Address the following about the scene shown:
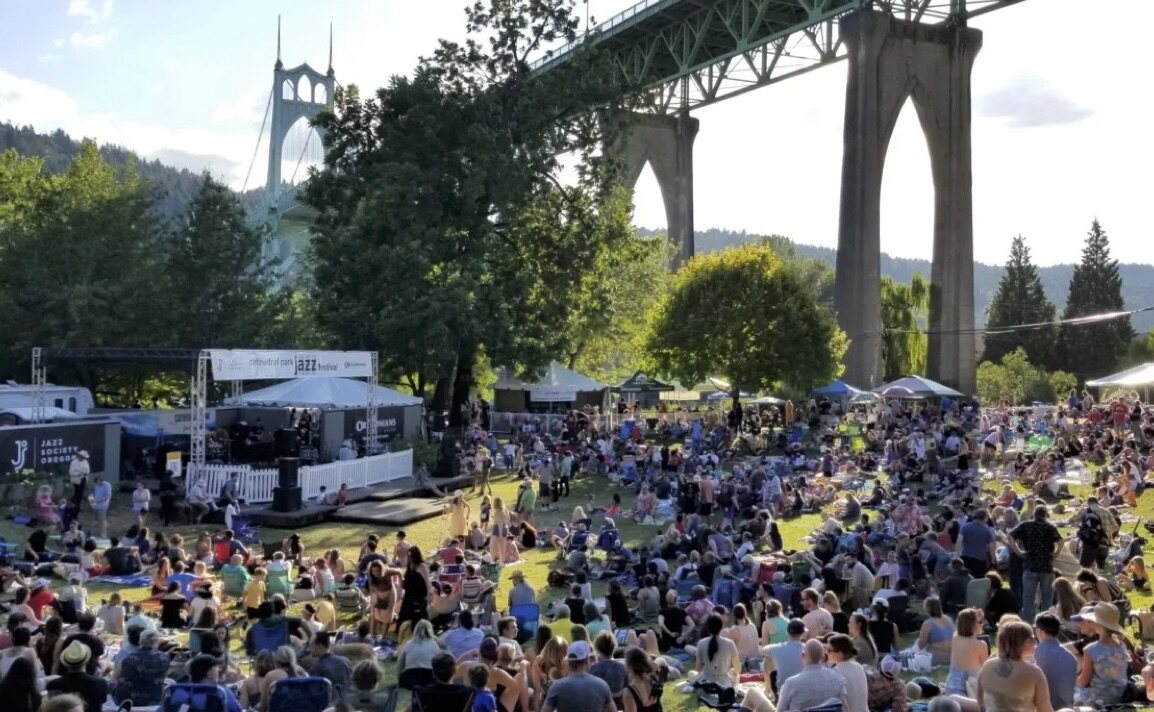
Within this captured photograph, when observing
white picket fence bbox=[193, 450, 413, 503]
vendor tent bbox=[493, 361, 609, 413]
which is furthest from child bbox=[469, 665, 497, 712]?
vendor tent bbox=[493, 361, 609, 413]

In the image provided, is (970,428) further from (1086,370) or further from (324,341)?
(1086,370)

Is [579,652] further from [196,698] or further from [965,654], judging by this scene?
[965,654]

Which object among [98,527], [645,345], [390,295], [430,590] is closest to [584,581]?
[430,590]

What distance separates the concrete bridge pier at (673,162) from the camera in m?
70.8

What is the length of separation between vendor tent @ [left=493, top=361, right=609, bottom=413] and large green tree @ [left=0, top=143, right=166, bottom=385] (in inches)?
528

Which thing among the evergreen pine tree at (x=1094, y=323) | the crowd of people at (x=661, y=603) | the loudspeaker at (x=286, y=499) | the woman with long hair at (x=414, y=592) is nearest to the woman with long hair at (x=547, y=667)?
the crowd of people at (x=661, y=603)

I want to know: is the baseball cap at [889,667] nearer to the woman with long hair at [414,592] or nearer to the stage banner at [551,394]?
the woman with long hair at [414,592]

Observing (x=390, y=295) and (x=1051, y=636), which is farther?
→ (x=390, y=295)

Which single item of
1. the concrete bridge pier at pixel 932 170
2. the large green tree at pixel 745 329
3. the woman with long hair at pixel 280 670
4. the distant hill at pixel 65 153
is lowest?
the woman with long hair at pixel 280 670

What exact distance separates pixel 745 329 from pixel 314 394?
21.7 metres

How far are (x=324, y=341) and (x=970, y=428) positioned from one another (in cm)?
2248

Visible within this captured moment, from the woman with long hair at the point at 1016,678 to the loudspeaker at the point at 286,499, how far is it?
17571 millimetres

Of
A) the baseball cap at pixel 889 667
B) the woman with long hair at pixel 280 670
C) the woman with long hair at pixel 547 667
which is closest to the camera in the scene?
the woman with long hair at pixel 280 670

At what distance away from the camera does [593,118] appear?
3816 centimetres
